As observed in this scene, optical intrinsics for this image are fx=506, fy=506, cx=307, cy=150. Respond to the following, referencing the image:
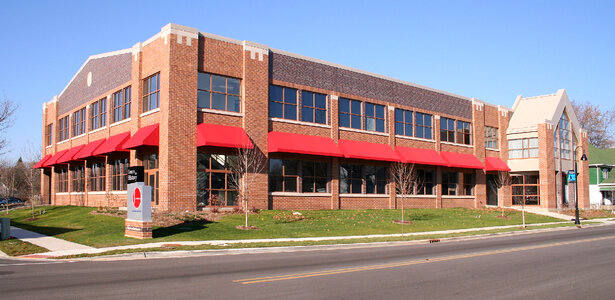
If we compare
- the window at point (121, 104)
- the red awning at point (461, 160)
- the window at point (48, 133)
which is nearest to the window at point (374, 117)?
the red awning at point (461, 160)

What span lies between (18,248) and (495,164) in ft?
132

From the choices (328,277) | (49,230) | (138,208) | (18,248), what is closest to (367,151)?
(138,208)

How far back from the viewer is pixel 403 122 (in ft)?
133

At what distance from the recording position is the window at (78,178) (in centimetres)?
3884

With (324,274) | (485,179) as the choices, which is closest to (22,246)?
(324,274)

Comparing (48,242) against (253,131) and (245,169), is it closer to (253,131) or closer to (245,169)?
(245,169)

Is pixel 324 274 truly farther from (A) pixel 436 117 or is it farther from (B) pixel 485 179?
(B) pixel 485 179

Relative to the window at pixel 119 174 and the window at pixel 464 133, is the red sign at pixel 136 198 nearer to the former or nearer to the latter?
the window at pixel 119 174

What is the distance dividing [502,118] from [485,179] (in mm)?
7188

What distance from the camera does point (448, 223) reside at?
101ft

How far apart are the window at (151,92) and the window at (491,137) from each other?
3233cm

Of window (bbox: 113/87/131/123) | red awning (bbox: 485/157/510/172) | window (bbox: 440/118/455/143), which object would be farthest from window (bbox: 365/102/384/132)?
window (bbox: 113/87/131/123)

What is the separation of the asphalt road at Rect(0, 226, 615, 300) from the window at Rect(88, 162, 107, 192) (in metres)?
21.5

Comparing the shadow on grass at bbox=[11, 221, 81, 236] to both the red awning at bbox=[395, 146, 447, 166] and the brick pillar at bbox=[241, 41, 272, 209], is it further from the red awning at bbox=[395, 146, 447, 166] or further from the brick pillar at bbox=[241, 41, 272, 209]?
the red awning at bbox=[395, 146, 447, 166]
